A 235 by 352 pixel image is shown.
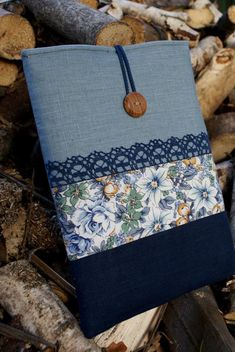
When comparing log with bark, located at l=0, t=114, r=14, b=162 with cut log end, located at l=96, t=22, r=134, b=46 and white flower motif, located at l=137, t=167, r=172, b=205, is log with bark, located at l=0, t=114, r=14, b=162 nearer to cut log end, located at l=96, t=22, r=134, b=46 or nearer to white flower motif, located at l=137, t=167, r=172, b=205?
cut log end, located at l=96, t=22, r=134, b=46

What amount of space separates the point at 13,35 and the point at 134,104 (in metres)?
0.90

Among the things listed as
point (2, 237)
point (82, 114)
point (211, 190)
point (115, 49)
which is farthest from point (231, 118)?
point (2, 237)

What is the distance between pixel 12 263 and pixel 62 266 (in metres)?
0.24

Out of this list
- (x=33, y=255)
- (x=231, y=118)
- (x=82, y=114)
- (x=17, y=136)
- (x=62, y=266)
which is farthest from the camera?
(x=231, y=118)

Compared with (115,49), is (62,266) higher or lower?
lower

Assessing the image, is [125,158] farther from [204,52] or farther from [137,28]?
[204,52]

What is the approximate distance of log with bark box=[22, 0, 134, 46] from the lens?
1.60 metres

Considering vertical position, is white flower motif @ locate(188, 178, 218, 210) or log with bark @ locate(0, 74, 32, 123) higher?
log with bark @ locate(0, 74, 32, 123)

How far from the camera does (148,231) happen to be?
1.21 m

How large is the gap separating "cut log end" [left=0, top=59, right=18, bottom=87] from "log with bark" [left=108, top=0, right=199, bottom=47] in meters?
0.75

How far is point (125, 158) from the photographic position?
3.89 feet

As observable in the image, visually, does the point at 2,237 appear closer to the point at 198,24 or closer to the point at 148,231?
the point at 148,231

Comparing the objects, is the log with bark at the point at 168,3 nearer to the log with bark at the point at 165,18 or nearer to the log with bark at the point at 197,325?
the log with bark at the point at 165,18

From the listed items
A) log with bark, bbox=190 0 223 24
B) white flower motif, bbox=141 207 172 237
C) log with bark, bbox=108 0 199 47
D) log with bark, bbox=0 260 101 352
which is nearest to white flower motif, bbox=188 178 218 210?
white flower motif, bbox=141 207 172 237
